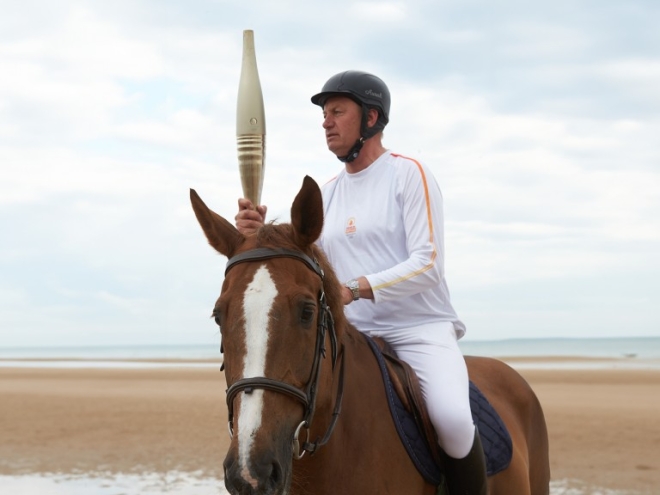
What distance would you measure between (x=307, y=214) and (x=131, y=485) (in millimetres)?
8384

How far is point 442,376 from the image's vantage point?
3758mm

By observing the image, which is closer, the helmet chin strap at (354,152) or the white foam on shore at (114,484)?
the helmet chin strap at (354,152)

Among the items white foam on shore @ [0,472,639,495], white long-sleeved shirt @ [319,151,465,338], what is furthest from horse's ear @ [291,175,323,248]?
white foam on shore @ [0,472,639,495]

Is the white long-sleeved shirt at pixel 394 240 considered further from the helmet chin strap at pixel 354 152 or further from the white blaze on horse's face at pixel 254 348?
the white blaze on horse's face at pixel 254 348

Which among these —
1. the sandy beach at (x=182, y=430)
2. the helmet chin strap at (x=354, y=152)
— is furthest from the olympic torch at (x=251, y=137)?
the sandy beach at (x=182, y=430)

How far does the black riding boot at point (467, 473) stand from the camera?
3.74 meters

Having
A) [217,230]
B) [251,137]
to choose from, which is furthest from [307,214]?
[251,137]

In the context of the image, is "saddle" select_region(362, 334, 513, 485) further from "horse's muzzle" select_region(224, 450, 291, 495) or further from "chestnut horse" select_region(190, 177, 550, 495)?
"horse's muzzle" select_region(224, 450, 291, 495)

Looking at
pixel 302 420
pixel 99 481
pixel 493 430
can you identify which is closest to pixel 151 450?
pixel 99 481

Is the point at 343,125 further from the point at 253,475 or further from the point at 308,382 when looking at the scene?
the point at 253,475

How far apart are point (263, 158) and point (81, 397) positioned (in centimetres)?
1873

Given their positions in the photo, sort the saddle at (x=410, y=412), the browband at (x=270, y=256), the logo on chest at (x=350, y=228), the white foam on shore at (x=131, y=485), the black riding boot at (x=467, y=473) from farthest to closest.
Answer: the white foam on shore at (x=131, y=485) < the logo on chest at (x=350, y=228) < the black riding boot at (x=467, y=473) < the saddle at (x=410, y=412) < the browband at (x=270, y=256)

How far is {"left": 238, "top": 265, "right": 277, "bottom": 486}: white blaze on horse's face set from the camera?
2680 millimetres

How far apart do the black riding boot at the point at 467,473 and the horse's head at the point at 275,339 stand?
77cm
